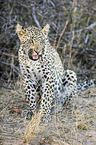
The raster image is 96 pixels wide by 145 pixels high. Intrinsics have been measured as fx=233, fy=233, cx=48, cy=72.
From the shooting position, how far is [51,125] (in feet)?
14.5

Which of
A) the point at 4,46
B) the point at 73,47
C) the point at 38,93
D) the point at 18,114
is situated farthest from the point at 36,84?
the point at 73,47

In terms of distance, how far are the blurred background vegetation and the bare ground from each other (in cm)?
105

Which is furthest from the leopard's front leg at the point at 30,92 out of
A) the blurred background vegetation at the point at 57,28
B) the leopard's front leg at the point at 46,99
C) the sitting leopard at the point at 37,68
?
the blurred background vegetation at the point at 57,28

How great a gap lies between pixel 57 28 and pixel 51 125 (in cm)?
354

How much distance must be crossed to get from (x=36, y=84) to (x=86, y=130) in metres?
1.40

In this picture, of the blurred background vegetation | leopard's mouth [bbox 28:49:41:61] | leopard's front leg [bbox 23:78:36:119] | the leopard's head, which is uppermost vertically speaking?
the blurred background vegetation

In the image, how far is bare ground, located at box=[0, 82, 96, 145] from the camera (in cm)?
369

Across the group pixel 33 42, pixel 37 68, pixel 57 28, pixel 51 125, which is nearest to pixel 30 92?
pixel 37 68

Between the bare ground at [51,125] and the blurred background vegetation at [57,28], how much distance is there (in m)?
1.05

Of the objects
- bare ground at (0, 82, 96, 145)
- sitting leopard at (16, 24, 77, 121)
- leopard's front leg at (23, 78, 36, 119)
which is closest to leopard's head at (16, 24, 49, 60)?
sitting leopard at (16, 24, 77, 121)

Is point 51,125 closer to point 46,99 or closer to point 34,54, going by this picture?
point 46,99

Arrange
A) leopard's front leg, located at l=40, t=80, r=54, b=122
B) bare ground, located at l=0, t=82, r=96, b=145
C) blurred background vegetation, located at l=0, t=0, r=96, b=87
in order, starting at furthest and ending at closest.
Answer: blurred background vegetation, located at l=0, t=0, r=96, b=87 → leopard's front leg, located at l=40, t=80, r=54, b=122 → bare ground, located at l=0, t=82, r=96, b=145

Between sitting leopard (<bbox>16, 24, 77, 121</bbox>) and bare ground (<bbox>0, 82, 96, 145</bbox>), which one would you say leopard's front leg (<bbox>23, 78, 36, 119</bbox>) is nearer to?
sitting leopard (<bbox>16, 24, 77, 121</bbox>)

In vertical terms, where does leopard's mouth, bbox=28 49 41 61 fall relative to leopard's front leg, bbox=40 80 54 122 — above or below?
above
